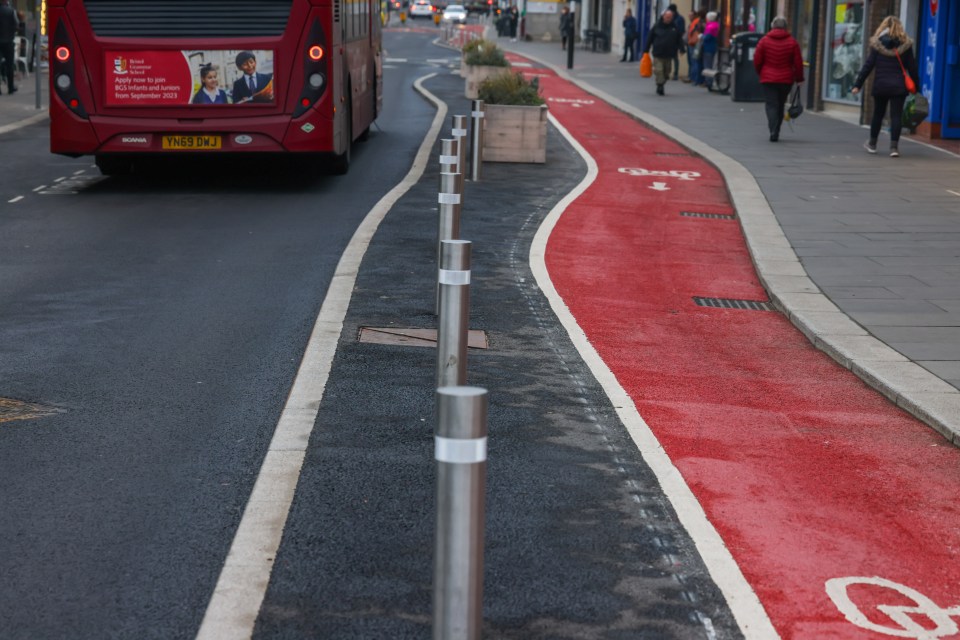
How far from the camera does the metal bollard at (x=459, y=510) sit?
3359mm

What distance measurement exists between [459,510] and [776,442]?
374 cm

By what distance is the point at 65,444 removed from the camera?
637 centimetres

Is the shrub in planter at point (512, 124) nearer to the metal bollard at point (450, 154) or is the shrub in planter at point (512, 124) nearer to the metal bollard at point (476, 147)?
the metal bollard at point (476, 147)

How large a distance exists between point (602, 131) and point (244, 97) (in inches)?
442

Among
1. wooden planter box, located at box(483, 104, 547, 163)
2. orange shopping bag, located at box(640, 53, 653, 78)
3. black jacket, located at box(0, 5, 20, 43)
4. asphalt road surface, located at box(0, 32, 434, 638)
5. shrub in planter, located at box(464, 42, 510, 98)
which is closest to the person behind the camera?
asphalt road surface, located at box(0, 32, 434, 638)

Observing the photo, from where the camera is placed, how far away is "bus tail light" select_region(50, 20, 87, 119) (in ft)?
50.8

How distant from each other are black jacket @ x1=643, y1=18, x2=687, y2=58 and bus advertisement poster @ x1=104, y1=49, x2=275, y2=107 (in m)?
21.3

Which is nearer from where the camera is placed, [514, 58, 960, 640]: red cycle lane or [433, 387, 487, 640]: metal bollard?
[433, 387, 487, 640]: metal bollard

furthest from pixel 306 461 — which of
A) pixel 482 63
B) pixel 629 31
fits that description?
pixel 629 31

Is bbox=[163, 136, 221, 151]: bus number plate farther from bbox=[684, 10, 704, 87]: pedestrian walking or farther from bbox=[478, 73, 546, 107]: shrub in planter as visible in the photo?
bbox=[684, 10, 704, 87]: pedestrian walking

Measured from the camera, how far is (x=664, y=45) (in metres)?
35.9

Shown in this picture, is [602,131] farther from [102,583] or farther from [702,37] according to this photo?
[102,583]

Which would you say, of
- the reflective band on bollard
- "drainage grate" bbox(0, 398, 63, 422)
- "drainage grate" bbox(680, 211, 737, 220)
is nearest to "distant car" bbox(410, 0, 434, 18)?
"drainage grate" bbox(680, 211, 737, 220)

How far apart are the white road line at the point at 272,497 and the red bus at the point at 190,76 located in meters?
5.95
